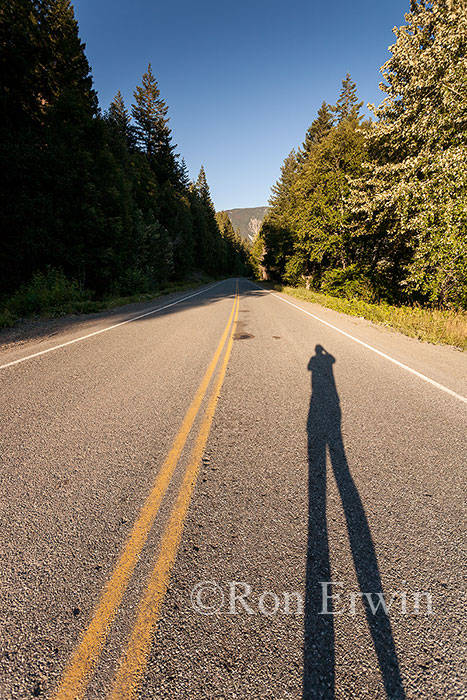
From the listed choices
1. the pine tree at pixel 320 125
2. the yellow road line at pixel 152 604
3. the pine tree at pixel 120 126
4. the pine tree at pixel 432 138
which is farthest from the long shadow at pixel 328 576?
the pine tree at pixel 320 125

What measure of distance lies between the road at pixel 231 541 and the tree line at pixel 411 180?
717 cm

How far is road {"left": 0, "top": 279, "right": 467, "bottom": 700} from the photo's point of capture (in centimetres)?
131

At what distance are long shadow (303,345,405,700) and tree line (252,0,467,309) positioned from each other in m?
9.17

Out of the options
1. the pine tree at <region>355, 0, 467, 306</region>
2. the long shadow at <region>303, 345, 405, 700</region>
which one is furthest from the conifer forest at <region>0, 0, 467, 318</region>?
the long shadow at <region>303, 345, 405, 700</region>

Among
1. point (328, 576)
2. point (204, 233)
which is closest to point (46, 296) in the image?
point (328, 576)

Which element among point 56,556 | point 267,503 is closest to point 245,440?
point 267,503

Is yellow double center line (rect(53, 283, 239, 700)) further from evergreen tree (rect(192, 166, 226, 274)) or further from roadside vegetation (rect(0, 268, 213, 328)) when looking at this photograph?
evergreen tree (rect(192, 166, 226, 274))

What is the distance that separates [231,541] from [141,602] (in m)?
0.63

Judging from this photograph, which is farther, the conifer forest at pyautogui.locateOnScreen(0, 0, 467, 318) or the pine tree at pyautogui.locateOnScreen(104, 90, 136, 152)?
the pine tree at pyautogui.locateOnScreen(104, 90, 136, 152)

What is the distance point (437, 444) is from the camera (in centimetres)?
307

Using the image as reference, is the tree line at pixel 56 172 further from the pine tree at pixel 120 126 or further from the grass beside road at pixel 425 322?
the grass beside road at pixel 425 322

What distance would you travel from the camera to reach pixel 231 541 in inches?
76.7

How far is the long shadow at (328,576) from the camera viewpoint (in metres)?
1.29

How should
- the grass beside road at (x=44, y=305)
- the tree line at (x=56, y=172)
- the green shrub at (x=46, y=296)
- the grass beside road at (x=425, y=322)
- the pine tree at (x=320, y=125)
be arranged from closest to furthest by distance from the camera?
the grass beside road at (x=425, y=322)
the grass beside road at (x=44, y=305)
the green shrub at (x=46, y=296)
the tree line at (x=56, y=172)
the pine tree at (x=320, y=125)
